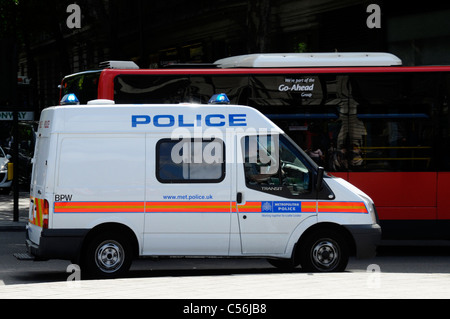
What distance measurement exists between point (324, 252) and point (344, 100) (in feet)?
12.4

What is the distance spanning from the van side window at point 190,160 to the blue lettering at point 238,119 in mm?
272

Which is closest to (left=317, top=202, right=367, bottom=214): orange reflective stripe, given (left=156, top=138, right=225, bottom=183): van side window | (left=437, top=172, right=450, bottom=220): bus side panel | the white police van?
the white police van

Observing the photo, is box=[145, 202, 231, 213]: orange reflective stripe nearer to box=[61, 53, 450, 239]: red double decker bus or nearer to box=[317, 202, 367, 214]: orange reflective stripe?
box=[317, 202, 367, 214]: orange reflective stripe

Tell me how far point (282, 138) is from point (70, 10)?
1914 cm

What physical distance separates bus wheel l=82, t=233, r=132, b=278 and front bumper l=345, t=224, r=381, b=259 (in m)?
2.67

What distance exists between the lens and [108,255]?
35.3ft

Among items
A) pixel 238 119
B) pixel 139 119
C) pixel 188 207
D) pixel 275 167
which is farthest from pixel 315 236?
pixel 139 119

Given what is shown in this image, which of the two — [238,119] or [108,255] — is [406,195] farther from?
[108,255]

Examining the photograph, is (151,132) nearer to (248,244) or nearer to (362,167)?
(248,244)

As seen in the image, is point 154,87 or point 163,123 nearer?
point 163,123

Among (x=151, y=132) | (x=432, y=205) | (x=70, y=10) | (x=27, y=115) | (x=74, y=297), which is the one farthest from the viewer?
(x=27, y=115)

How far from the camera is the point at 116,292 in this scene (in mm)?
8094

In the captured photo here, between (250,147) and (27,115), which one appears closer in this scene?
(250,147)

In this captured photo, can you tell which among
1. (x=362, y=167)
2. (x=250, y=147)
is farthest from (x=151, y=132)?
(x=362, y=167)
